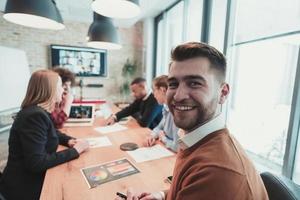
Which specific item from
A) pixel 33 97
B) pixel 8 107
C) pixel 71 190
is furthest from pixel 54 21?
pixel 8 107

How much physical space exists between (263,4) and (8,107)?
12.5ft

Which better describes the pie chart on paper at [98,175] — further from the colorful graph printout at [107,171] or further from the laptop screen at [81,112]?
the laptop screen at [81,112]

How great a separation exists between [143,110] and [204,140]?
1.90 m

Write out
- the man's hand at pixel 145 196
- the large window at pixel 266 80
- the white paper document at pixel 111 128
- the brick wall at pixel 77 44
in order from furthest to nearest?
1. the brick wall at pixel 77 44
2. the white paper document at pixel 111 128
3. the large window at pixel 266 80
4. the man's hand at pixel 145 196

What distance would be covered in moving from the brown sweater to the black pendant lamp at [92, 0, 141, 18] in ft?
3.47

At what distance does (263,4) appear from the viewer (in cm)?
206

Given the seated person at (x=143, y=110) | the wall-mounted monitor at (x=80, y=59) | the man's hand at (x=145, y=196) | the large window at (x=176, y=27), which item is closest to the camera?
the man's hand at (x=145, y=196)

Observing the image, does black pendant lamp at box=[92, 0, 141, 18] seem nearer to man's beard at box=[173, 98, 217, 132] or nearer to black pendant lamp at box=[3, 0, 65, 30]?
black pendant lamp at box=[3, 0, 65, 30]

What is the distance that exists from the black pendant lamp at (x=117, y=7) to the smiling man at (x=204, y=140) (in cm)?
69

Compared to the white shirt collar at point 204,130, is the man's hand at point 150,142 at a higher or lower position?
lower

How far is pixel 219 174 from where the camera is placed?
0.55m

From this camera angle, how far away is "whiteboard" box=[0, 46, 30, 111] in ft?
10.1

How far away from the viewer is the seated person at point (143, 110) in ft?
7.65

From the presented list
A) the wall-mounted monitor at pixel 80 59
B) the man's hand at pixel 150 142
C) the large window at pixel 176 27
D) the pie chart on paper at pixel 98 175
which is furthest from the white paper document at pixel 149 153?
the wall-mounted monitor at pixel 80 59
